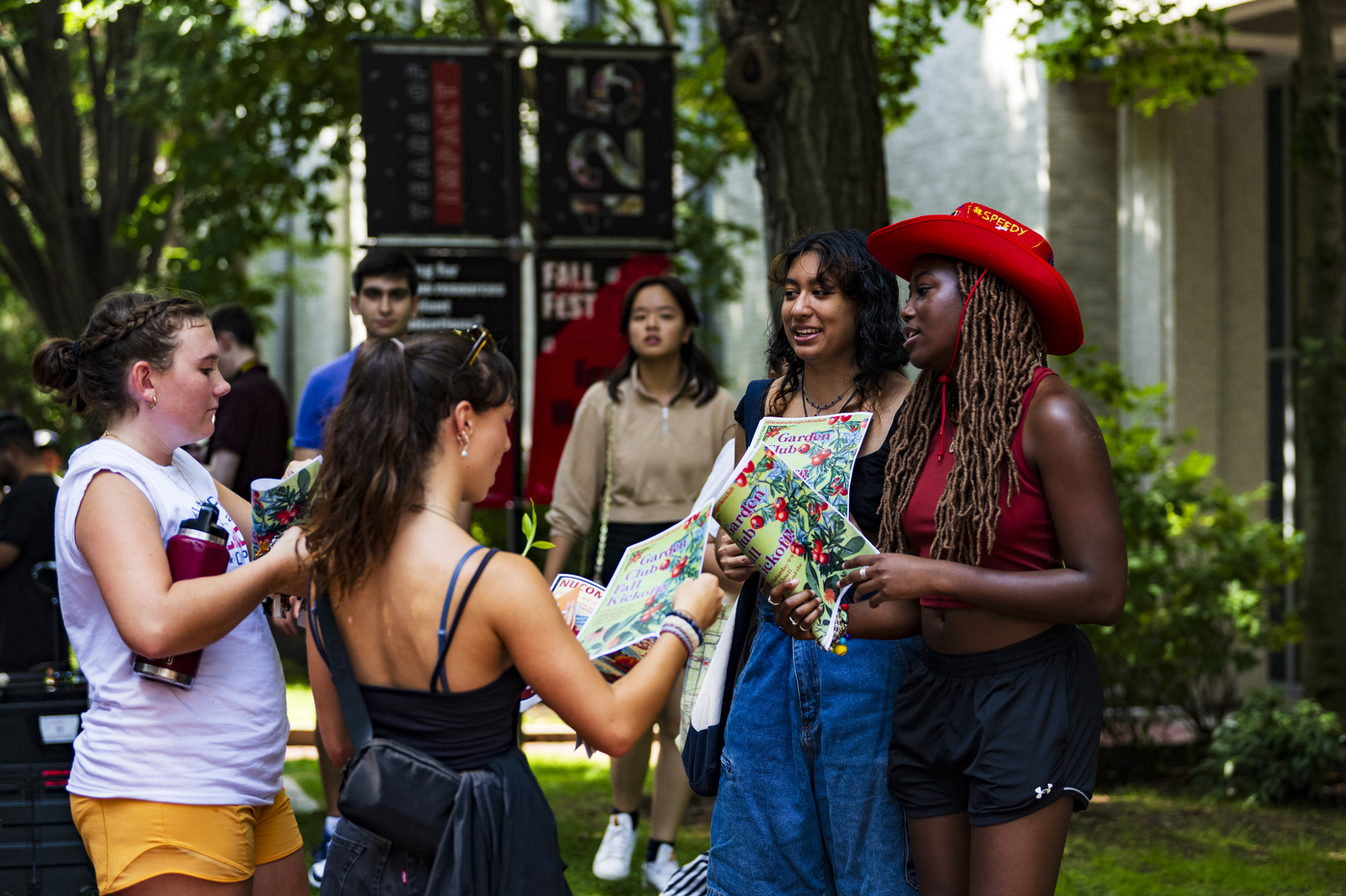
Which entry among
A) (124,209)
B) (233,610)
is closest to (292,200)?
(124,209)

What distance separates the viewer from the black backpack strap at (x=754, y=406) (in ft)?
11.5

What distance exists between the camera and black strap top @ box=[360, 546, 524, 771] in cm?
226

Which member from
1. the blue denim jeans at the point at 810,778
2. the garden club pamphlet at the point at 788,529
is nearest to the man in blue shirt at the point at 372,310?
the blue denim jeans at the point at 810,778

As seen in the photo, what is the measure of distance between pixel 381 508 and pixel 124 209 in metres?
14.0

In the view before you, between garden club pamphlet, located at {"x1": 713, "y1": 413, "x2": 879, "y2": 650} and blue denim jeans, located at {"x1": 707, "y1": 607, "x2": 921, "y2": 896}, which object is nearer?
garden club pamphlet, located at {"x1": 713, "y1": 413, "x2": 879, "y2": 650}

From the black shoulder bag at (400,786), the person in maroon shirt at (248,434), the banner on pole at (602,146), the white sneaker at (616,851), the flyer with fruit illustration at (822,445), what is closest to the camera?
the black shoulder bag at (400,786)

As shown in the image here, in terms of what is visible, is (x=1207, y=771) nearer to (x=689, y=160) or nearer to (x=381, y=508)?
(x=381, y=508)

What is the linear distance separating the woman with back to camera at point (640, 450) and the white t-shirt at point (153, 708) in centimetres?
244

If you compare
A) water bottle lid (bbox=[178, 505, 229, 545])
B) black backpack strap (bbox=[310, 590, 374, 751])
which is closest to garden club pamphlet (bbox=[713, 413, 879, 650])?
black backpack strap (bbox=[310, 590, 374, 751])

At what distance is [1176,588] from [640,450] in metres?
3.98

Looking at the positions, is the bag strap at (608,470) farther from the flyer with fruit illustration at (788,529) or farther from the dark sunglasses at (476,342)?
the dark sunglasses at (476,342)

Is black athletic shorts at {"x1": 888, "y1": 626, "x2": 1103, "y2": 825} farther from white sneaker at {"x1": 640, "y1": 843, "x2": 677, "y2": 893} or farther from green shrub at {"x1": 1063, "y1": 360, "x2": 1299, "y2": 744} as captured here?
green shrub at {"x1": 1063, "y1": 360, "x2": 1299, "y2": 744}

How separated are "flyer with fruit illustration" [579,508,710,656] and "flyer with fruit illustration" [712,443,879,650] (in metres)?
0.08

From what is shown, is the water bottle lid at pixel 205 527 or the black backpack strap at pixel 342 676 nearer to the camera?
the black backpack strap at pixel 342 676
